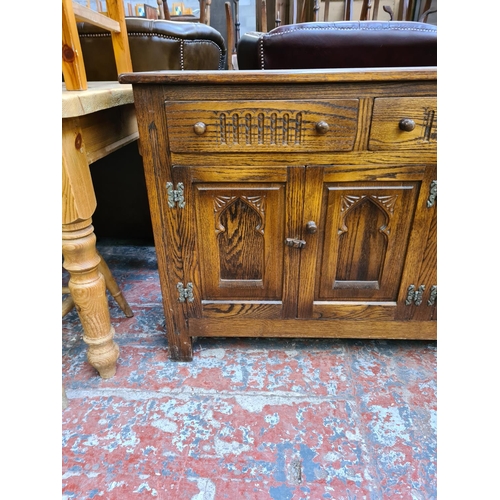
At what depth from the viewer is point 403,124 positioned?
890 mm

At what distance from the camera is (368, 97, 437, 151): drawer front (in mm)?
883

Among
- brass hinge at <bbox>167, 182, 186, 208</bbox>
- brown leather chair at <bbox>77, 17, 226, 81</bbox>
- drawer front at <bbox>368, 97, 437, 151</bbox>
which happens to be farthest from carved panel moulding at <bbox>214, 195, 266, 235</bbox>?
brown leather chair at <bbox>77, 17, 226, 81</bbox>

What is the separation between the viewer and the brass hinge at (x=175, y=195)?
38.3 inches

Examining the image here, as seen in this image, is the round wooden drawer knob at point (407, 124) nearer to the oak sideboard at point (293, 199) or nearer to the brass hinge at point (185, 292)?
the oak sideboard at point (293, 199)

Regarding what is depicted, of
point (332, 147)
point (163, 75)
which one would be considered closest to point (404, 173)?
point (332, 147)

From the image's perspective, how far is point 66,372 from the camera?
1.20 meters

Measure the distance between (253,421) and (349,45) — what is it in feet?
3.81

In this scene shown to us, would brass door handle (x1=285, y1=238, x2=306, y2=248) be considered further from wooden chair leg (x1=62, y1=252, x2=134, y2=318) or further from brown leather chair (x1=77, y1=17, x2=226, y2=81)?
brown leather chair (x1=77, y1=17, x2=226, y2=81)

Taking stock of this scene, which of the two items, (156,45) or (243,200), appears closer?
(243,200)

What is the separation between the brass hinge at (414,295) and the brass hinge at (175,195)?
80 cm

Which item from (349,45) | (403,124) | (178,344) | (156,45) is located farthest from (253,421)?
(156,45)

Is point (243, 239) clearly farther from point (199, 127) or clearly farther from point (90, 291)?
point (90, 291)

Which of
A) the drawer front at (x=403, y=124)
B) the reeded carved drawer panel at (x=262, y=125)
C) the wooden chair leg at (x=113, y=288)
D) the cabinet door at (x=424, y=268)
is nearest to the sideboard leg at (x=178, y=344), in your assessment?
the wooden chair leg at (x=113, y=288)
